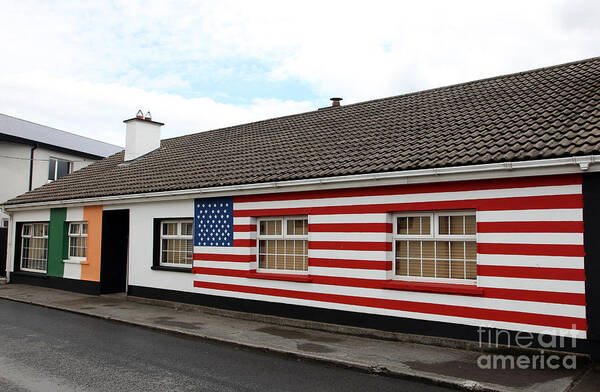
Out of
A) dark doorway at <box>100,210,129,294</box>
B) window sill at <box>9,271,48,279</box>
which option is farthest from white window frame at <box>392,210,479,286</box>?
window sill at <box>9,271,48,279</box>

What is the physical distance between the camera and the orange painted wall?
15.5 m

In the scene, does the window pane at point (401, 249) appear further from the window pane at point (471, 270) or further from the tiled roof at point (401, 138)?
the tiled roof at point (401, 138)

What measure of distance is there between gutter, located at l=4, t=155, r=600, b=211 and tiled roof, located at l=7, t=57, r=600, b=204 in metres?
0.13

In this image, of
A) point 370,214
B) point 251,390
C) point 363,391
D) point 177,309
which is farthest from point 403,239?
point 177,309

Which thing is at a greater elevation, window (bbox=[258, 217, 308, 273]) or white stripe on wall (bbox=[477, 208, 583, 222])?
white stripe on wall (bbox=[477, 208, 583, 222])

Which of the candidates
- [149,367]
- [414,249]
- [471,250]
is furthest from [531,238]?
[149,367]

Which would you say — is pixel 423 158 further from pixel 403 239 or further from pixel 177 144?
pixel 177 144

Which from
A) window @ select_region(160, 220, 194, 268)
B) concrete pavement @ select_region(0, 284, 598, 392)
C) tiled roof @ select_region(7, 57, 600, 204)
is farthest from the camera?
window @ select_region(160, 220, 194, 268)

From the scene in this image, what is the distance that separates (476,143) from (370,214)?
2.33 metres

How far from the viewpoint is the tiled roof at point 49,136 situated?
982 inches

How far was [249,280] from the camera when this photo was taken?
37.4ft

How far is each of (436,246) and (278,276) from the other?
364cm

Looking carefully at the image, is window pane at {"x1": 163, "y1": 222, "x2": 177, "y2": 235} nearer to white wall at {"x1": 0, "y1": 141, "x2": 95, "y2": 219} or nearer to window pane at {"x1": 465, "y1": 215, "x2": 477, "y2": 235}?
window pane at {"x1": 465, "y1": 215, "x2": 477, "y2": 235}

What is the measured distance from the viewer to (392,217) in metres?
9.38
